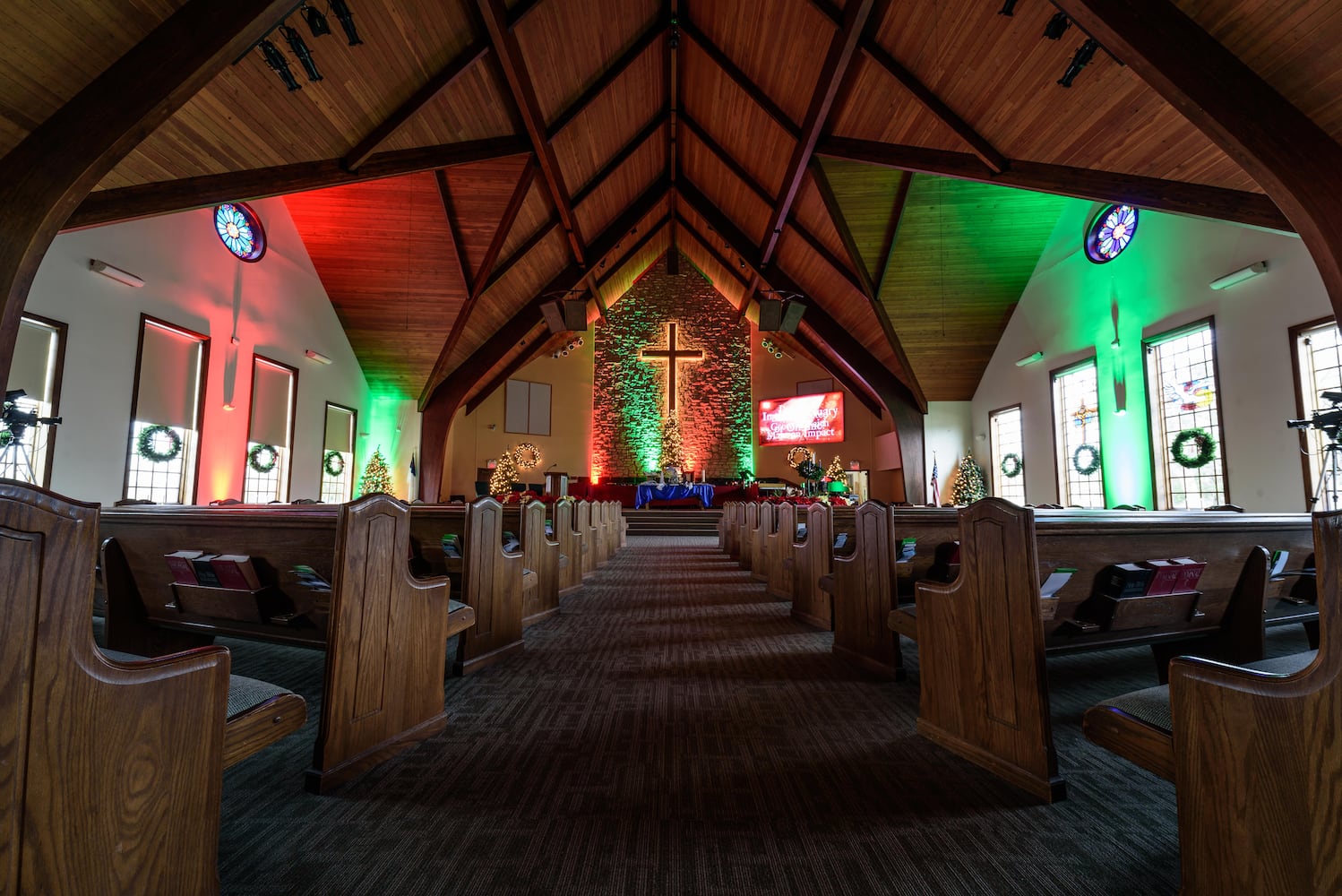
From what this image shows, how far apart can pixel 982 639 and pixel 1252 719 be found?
0.80 m

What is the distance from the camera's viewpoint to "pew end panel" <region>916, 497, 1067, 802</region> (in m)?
1.58

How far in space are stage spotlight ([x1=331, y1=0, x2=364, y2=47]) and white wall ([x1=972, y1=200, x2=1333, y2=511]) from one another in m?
7.92

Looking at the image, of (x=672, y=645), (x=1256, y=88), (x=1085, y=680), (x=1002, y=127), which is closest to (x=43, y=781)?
(x=672, y=645)

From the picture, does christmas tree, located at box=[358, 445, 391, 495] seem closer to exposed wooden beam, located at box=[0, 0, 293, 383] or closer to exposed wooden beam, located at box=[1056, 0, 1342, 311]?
exposed wooden beam, located at box=[0, 0, 293, 383]

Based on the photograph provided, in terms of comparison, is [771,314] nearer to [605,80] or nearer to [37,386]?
[605,80]

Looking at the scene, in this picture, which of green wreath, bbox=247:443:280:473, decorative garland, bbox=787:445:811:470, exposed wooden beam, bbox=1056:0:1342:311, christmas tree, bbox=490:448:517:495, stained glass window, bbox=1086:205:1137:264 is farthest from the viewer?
decorative garland, bbox=787:445:811:470

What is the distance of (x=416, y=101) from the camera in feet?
17.9

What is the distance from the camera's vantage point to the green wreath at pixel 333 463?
959 centimetres

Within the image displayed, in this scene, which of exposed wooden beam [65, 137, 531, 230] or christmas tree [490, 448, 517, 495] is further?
christmas tree [490, 448, 517, 495]

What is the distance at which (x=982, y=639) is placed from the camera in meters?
1.74

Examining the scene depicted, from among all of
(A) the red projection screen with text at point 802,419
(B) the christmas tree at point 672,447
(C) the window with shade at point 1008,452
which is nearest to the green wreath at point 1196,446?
(C) the window with shade at point 1008,452

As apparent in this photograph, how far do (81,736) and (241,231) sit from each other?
8.94 metres

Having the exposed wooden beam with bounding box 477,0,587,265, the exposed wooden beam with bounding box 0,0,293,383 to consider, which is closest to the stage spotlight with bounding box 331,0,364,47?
the exposed wooden beam with bounding box 0,0,293,383

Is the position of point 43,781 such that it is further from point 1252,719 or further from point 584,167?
point 584,167
